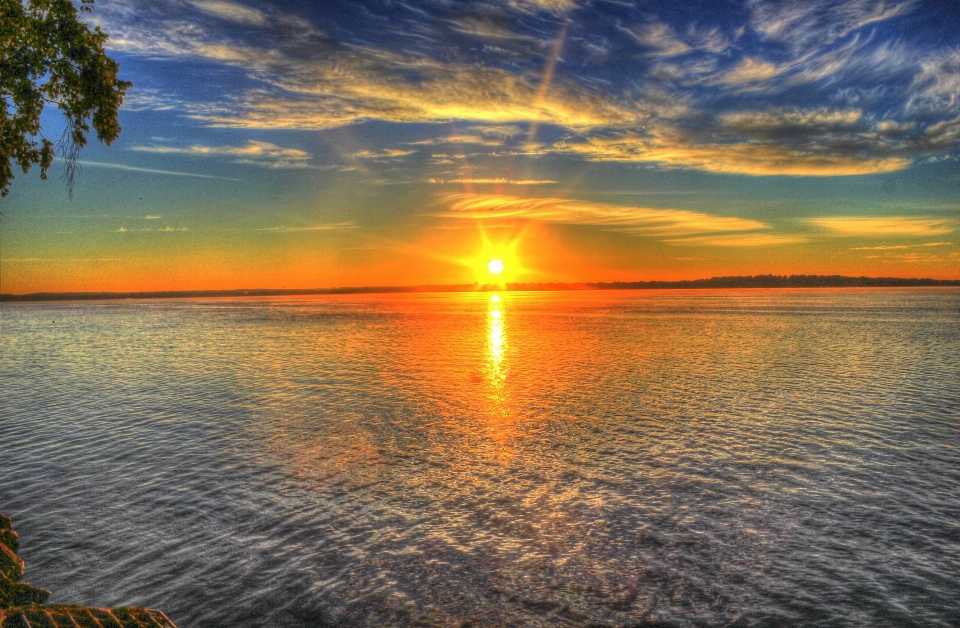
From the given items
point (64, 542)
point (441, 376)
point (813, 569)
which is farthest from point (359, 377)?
point (813, 569)

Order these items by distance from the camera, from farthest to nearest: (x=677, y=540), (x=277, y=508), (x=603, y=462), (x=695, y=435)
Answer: (x=695, y=435) → (x=603, y=462) → (x=277, y=508) → (x=677, y=540)

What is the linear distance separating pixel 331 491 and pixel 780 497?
10699mm

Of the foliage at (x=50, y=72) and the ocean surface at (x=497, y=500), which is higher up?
the foliage at (x=50, y=72)

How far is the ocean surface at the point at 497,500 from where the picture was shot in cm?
873

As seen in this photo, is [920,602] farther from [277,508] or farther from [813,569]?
[277,508]

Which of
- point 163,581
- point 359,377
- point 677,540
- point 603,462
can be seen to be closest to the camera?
point 163,581

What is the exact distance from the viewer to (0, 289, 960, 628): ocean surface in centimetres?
873

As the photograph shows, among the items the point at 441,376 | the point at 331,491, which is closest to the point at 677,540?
the point at 331,491

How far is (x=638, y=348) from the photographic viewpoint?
45406 mm

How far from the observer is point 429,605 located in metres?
8.56

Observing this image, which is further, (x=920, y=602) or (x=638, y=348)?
(x=638, y=348)

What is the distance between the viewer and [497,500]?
1277cm

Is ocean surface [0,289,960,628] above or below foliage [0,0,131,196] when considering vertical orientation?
below

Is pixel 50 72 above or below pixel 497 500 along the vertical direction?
above
